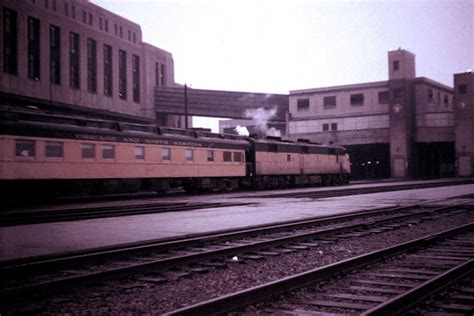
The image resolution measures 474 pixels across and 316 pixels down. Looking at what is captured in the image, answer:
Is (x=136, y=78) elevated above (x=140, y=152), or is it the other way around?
(x=136, y=78)

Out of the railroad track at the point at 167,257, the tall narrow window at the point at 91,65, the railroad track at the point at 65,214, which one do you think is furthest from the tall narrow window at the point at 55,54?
the railroad track at the point at 167,257

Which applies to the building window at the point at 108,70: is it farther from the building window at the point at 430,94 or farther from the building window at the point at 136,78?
the building window at the point at 430,94

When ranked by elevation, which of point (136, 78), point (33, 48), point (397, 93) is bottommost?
point (397, 93)

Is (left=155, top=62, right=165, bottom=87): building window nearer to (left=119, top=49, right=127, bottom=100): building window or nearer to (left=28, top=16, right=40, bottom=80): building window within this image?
(left=119, top=49, right=127, bottom=100): building window

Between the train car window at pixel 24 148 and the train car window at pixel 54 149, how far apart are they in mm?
589

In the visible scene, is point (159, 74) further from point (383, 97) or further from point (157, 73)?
point (383, 97)

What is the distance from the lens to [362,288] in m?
5.91

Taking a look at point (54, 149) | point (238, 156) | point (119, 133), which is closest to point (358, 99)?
point (238, 156)

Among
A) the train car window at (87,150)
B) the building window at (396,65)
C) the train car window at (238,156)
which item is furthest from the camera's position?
the building window at (396,65)

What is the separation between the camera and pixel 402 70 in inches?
2349

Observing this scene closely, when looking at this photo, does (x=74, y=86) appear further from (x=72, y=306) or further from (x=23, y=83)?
(x=72, y=306)

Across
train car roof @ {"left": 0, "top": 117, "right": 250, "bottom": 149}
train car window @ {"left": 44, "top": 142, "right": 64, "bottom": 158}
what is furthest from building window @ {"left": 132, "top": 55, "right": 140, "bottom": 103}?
train car window @ {"left": 44, "top": 142, "right": 64, "bottom": 158}

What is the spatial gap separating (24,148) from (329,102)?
50.6 m

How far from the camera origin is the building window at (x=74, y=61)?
4822 cm
